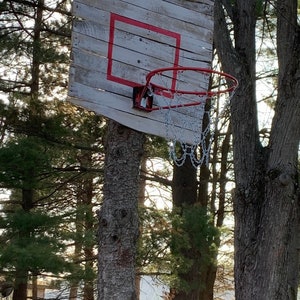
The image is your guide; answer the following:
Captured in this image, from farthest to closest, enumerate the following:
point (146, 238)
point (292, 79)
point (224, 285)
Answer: point (224, 285), point (146, 238), point (292, 79)

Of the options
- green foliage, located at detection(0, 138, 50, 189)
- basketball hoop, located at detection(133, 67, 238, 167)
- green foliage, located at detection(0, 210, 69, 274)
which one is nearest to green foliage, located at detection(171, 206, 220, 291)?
green foliage, located at detection(0, 210, 69, 274)

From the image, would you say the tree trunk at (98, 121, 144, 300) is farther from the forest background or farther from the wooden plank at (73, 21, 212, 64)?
the forest background

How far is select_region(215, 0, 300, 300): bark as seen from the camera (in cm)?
629

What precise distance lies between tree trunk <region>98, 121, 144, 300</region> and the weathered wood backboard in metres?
0.31

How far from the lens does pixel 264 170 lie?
6590mm

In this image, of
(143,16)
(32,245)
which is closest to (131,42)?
(143,16)

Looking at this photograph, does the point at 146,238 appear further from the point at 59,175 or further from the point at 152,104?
the point at 152,104

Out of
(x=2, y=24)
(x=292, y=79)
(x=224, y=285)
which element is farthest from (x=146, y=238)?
(x=224, y=285)

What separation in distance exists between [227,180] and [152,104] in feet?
25.4

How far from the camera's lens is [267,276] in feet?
20.4

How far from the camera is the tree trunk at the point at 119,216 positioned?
4.08m

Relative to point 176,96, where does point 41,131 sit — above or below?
above

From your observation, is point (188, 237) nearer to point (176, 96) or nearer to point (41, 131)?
point (41, 131)

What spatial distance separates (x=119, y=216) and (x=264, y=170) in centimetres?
294
